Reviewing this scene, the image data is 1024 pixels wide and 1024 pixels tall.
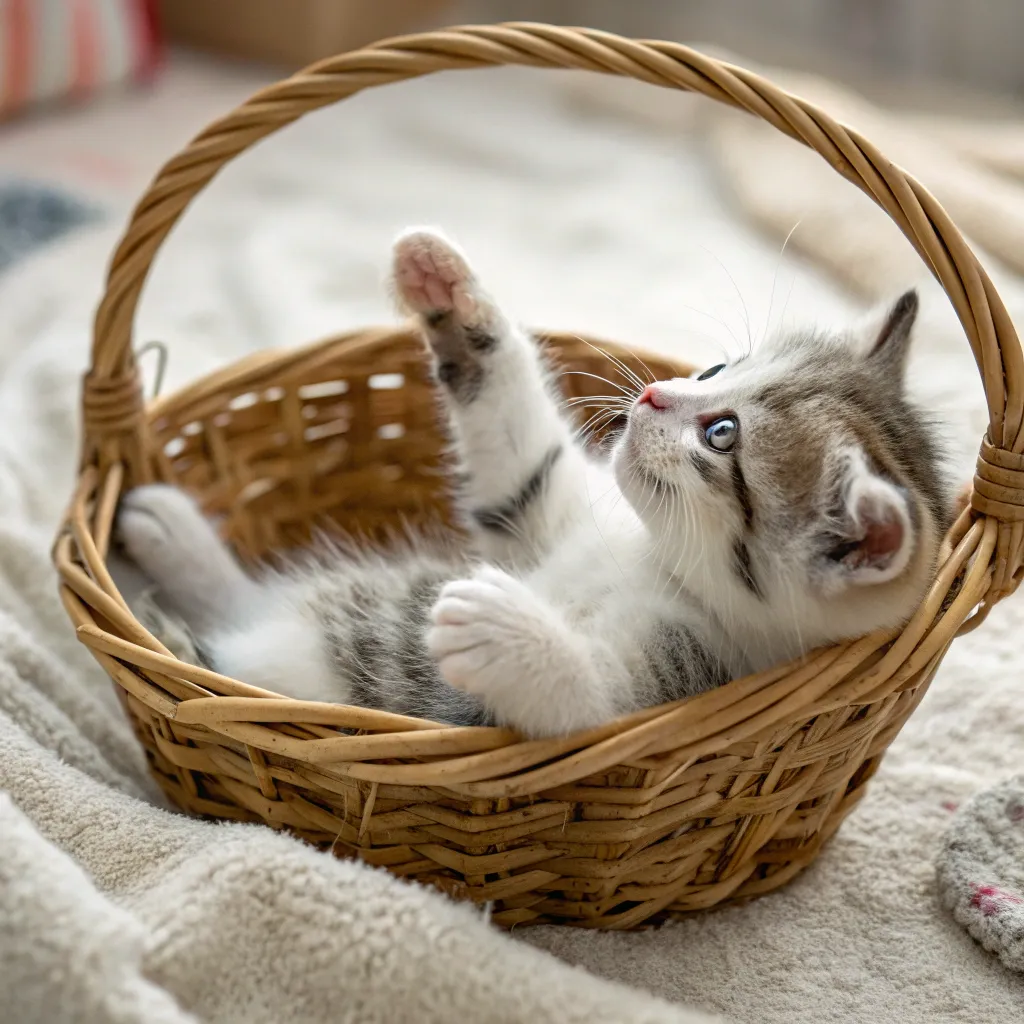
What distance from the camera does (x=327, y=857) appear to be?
82 centimetres

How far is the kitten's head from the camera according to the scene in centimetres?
83

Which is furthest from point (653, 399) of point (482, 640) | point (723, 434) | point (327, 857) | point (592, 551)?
point (327, 857)

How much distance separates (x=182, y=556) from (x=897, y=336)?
2.38ft

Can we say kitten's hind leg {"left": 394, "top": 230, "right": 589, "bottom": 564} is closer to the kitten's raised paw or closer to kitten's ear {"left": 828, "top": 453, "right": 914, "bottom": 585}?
the kitten's raised paw

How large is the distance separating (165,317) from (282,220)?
0.39 meters

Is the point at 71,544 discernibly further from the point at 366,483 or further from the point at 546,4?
the point at 546,4

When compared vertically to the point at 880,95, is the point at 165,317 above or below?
below

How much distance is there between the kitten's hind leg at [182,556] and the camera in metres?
1.17

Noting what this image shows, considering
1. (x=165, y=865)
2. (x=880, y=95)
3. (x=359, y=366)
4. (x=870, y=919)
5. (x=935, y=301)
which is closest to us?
(x=165, y=865)

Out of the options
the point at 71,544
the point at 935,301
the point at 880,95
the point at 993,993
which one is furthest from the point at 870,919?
the point at 880,95

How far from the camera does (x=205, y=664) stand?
1095mm

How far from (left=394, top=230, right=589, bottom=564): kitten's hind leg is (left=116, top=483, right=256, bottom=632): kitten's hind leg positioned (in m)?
0.27

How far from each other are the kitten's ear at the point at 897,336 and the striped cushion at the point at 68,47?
1813 millimetres

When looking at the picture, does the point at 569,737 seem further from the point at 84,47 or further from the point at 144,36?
the point at 144,36
